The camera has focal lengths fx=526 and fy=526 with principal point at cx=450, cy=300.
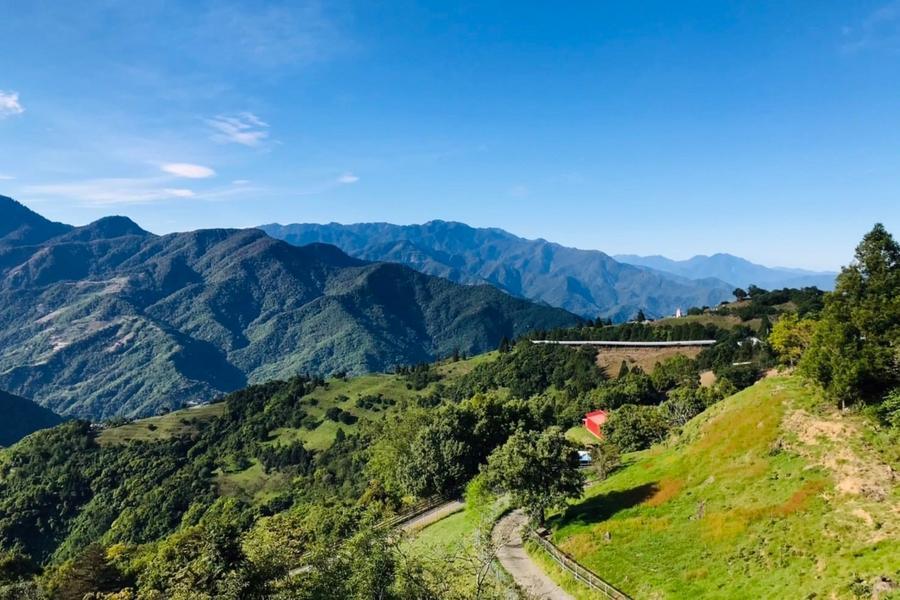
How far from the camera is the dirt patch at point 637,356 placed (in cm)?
17599

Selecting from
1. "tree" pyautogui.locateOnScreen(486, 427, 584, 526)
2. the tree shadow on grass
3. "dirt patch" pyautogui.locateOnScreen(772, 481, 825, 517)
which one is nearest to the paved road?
"tree" pyautogui.locateOnScreen(486, 427, 584, 526)

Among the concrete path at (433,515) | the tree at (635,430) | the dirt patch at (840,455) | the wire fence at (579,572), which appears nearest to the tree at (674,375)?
the tree at (635,430)

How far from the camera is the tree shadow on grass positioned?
51250mm

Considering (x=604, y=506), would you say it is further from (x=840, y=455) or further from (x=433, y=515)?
(x=433, y=515)

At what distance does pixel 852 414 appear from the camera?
45.3 meters

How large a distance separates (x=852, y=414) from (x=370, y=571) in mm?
43527

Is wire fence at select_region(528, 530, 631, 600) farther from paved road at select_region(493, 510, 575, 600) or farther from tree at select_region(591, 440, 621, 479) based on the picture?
tree at select_region(591, 440, 621, 479)

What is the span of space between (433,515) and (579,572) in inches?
1252

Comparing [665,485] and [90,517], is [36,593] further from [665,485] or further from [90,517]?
[90,517]

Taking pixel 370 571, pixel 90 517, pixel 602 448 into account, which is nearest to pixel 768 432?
pixel 602 448

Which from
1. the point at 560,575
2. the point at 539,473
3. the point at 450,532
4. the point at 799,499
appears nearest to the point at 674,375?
the point at 450,532

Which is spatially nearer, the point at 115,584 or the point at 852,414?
the point at 852,414

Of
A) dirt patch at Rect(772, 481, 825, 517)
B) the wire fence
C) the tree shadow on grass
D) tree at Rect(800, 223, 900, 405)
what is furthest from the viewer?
the tree shadow on grass

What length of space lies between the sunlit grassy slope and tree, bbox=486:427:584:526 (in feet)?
11.8
